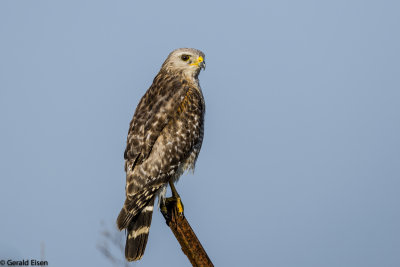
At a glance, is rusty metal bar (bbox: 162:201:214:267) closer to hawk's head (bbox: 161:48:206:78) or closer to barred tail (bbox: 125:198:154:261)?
barred tail (bbox: 125:198:154:261)

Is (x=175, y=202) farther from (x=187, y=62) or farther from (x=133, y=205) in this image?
(x=187, y=62)

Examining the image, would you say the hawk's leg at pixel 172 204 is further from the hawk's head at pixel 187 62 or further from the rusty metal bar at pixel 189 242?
the hawk's head at pixel 187 62

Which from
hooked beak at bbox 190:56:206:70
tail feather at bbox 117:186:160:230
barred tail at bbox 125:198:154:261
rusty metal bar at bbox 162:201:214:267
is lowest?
rusty metal bar at bbox 162:201:214:267

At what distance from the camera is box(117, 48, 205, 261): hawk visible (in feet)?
20.9

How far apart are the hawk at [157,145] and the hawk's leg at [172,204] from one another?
0.10 m

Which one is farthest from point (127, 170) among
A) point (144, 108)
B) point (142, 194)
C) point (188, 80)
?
point (188, 80)

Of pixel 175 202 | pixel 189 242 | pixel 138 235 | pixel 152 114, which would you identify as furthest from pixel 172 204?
pixel 189 242

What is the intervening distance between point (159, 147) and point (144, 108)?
586 millimetres

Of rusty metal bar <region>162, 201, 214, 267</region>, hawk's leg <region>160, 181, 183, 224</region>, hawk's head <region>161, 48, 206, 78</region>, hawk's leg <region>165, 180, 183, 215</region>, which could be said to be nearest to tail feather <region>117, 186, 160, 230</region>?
hawk's leg <region>160, 181, 183, 224</region>

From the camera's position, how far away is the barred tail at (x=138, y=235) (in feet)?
20.3

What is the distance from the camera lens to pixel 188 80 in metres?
7.68

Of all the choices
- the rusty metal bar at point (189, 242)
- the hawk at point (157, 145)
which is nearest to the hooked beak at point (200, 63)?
the hawk at point (157, 145)

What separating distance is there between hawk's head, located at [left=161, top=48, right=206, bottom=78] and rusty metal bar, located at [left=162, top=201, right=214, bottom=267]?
8.66 ft

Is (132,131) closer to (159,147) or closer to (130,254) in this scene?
(159,147)
